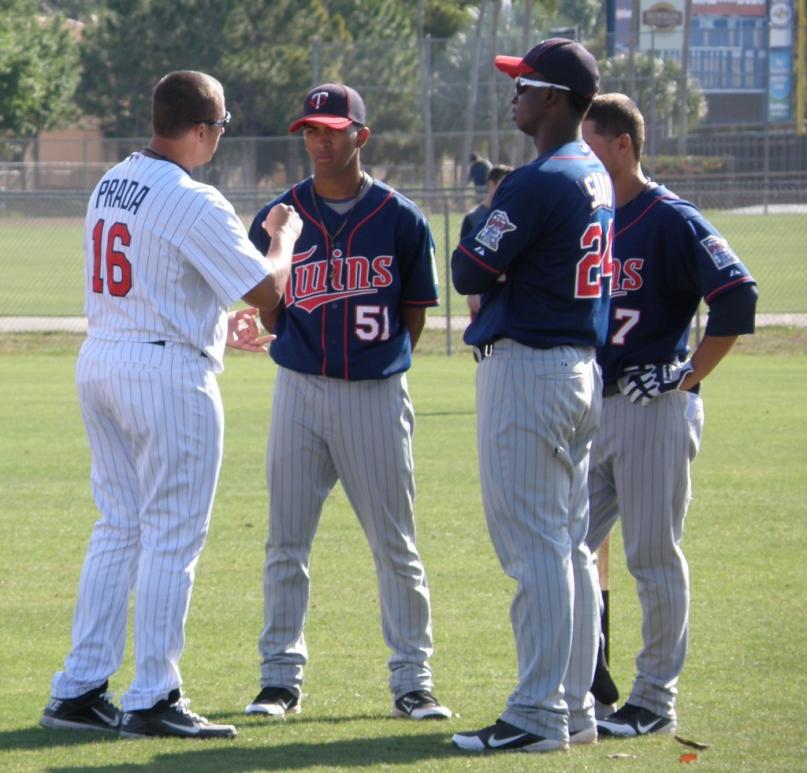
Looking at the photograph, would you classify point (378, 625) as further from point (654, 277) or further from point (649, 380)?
point (654, 277)

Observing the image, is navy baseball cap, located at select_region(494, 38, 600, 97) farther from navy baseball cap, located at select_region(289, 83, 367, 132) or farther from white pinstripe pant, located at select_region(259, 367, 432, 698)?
white pinstripe pant, located at select_region(259, 367, 432, 698)

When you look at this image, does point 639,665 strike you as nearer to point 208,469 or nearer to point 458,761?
point 458,761

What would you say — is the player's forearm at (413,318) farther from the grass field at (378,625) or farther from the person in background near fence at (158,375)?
the grass field at (378,625)

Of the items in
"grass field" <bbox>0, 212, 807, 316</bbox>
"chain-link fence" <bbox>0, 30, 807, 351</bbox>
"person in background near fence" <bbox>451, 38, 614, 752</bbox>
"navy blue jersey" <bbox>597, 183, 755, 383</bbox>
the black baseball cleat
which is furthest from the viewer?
"chain-link fence" <bbox>0, 30, 807, 351</bbox>

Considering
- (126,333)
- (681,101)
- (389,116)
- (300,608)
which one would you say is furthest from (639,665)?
(389,116)

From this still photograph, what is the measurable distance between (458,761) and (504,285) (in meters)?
1.57

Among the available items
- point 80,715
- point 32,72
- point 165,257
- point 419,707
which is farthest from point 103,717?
point 32,72

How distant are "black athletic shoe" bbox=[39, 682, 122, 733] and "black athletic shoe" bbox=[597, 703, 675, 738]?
1746mm

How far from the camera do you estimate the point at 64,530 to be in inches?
360

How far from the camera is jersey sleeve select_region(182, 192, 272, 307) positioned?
16.0 ft

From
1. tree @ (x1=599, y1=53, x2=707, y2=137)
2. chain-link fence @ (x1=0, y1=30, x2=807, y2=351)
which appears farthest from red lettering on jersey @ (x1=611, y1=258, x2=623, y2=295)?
tree @ (x1=599, y1=53, x2=707, y2=137)

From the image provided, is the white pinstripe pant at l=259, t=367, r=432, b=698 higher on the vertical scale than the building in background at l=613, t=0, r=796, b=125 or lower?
lower

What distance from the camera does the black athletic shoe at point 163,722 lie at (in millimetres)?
4969

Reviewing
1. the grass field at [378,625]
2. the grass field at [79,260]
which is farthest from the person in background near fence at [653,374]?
the grass field at [79,260]
